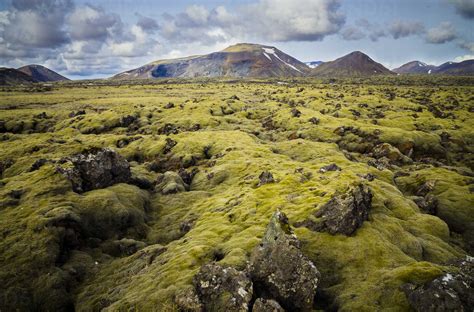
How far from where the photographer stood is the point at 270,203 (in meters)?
40.8

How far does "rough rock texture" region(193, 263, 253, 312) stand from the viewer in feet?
74.6

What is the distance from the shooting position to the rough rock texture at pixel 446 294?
19.4 m

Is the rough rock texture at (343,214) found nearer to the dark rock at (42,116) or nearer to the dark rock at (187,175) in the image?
the dark rock at (187,175)

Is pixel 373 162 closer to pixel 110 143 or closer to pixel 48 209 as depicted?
pixel 48 209

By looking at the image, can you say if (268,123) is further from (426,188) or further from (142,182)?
(426,188)

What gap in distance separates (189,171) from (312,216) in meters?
34.6

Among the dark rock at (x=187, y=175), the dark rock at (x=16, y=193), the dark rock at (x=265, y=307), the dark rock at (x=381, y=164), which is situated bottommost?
the dark rock at (x=187, y=175)

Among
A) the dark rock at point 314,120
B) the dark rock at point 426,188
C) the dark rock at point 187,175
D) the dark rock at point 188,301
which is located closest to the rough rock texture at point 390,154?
the dark rock at point 426,188

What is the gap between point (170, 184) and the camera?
54406 mm

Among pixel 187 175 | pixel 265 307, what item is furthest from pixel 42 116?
pixel 265 307

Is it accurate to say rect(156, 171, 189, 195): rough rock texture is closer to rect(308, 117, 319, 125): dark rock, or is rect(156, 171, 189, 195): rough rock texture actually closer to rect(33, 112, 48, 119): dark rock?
rect(308, 117, 319, 125): dark rock

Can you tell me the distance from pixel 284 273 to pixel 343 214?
34.1ft

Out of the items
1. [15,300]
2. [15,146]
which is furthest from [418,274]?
[15,146]

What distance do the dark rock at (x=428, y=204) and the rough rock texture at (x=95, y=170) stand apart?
42.5 metres
